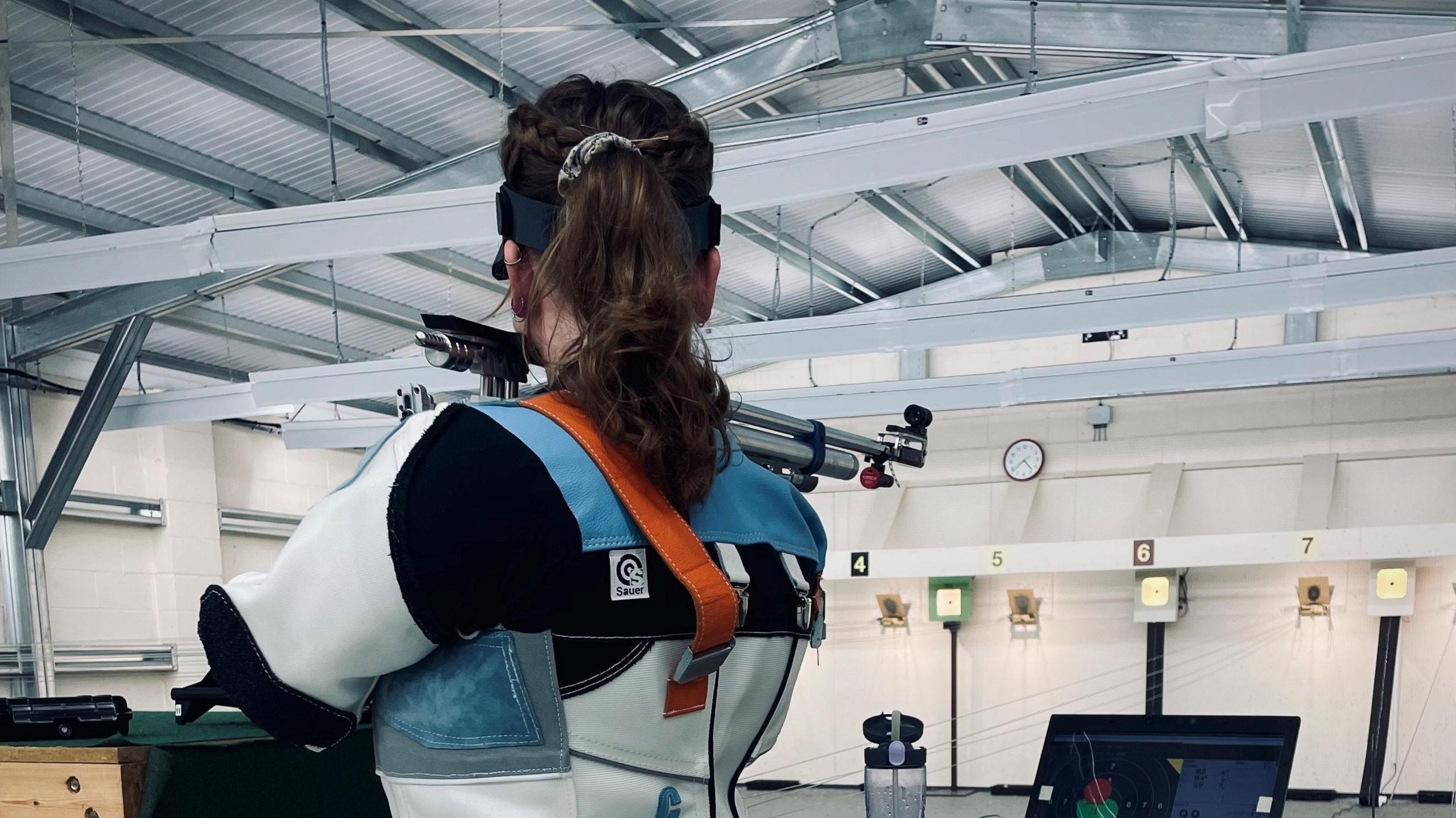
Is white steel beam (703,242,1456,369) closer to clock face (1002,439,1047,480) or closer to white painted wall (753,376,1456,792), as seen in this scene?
white painted wall (753,376,1456,792)

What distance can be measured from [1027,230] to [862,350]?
460 centimetres

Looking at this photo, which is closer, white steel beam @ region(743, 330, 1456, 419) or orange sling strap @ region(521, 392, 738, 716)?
orange sling strap @ region(521, 392, 738, 716)

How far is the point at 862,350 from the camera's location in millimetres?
6570

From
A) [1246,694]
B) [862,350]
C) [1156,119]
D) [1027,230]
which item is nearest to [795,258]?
[1027,230]

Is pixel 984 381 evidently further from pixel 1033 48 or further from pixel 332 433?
pixel 332 433

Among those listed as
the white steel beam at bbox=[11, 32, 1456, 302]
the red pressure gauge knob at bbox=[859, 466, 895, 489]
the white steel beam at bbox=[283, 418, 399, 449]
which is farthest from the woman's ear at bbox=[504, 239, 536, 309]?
the white steel beam at bbox=[283, 418, 399, 449]

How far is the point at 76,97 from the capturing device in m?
5.84

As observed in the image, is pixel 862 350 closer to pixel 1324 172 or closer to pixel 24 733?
pixel 1324 172

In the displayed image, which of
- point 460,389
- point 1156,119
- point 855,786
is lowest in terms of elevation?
point 855,786

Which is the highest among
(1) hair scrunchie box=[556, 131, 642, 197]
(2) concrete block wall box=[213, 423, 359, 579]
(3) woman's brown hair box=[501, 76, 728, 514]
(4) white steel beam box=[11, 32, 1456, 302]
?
(4) white steel beam box=[11, 32, 1456, 302]

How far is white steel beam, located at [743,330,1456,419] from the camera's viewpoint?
22.7 feet

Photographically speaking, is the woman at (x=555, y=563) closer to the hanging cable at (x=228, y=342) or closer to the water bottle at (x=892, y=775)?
the water bottle at (x=892, y=775)

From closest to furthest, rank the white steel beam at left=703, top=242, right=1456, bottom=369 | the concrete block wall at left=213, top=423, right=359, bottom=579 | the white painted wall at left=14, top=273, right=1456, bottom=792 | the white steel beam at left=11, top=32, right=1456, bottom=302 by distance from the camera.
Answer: the white steel beam at left=11, top=32, right=1456, bottom=302 < the white steel beam at left=703, top=242, right=1456, bottom=369 < the white painted wall at left=14, top=273, right=1456, bottom=792 < the concrete block wall at left=213, top=423, right=359, bottom=579

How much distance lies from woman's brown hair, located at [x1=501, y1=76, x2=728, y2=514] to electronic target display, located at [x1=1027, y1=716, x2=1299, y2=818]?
7.91 ft
